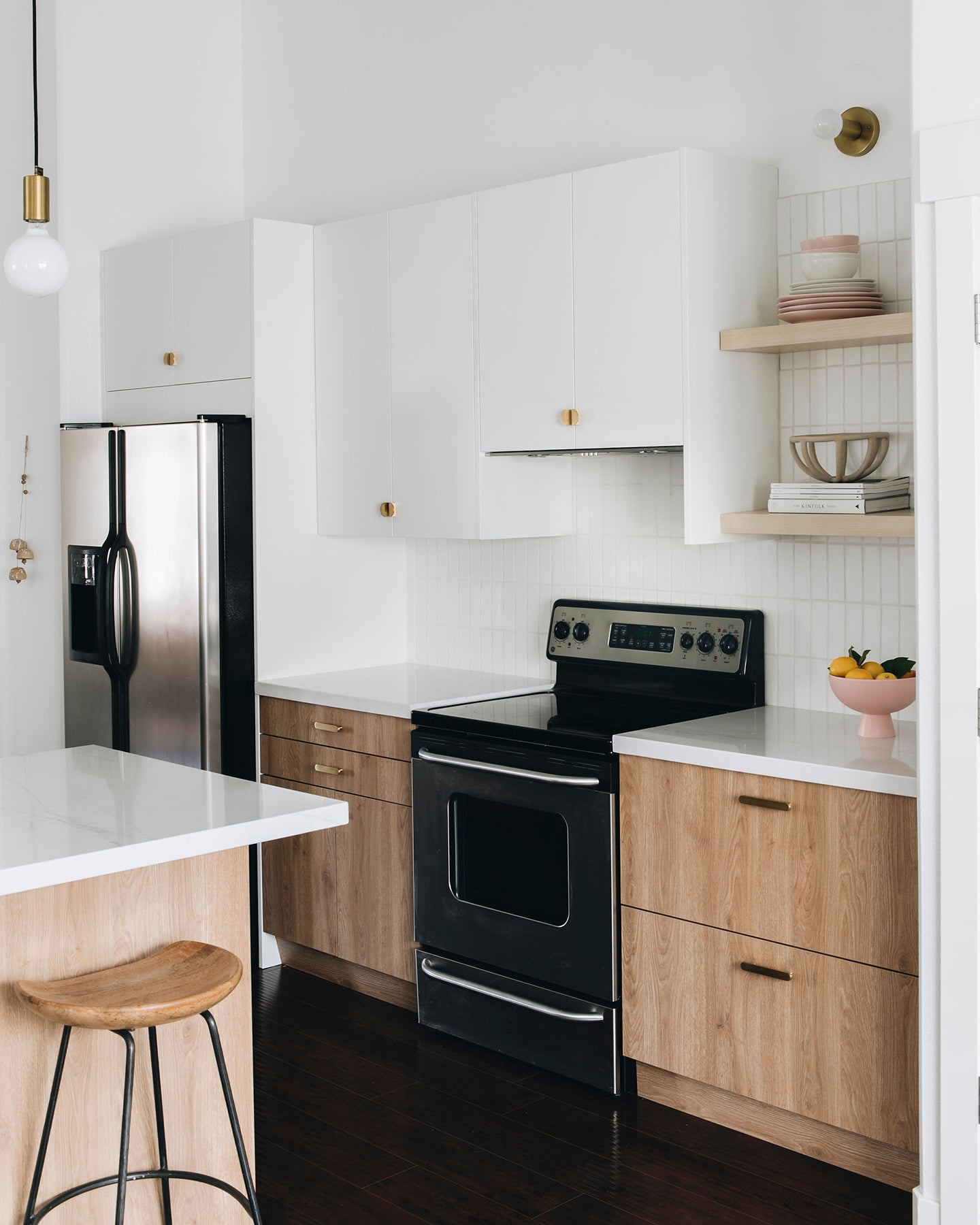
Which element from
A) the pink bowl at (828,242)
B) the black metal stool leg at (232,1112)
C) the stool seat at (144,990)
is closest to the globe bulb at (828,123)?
the pink bowl at (828,242)

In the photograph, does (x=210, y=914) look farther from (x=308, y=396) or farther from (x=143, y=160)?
(x=143, y=160)

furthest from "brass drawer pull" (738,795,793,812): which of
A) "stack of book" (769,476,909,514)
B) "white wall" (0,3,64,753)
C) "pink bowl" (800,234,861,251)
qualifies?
"white wall" (0,3,64,753)

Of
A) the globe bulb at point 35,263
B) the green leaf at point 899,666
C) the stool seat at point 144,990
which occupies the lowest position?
the stool seat at point 144,990

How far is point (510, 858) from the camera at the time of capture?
3312 mm

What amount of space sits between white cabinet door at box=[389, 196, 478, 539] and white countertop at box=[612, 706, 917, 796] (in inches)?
37.8

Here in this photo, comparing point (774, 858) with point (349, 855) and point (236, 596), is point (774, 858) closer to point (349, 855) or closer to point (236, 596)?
point (349, 855)

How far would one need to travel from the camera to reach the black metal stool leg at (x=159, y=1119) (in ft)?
7.39

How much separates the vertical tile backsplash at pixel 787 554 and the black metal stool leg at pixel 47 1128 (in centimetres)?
197

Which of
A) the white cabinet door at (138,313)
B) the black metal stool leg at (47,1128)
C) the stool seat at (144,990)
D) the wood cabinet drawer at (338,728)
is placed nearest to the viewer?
the stool seat at (144,990)

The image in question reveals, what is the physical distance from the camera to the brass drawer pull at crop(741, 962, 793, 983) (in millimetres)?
2785

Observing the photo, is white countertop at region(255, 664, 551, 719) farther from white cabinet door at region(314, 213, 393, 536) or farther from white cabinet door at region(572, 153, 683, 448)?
white cabinet door at region(572, 153, 683, 448)

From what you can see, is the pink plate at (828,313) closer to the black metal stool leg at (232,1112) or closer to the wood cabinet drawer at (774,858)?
the wood cabinet drawer at (774,858)

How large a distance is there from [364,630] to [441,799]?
1018 mm

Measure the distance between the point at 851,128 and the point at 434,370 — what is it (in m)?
1.27
